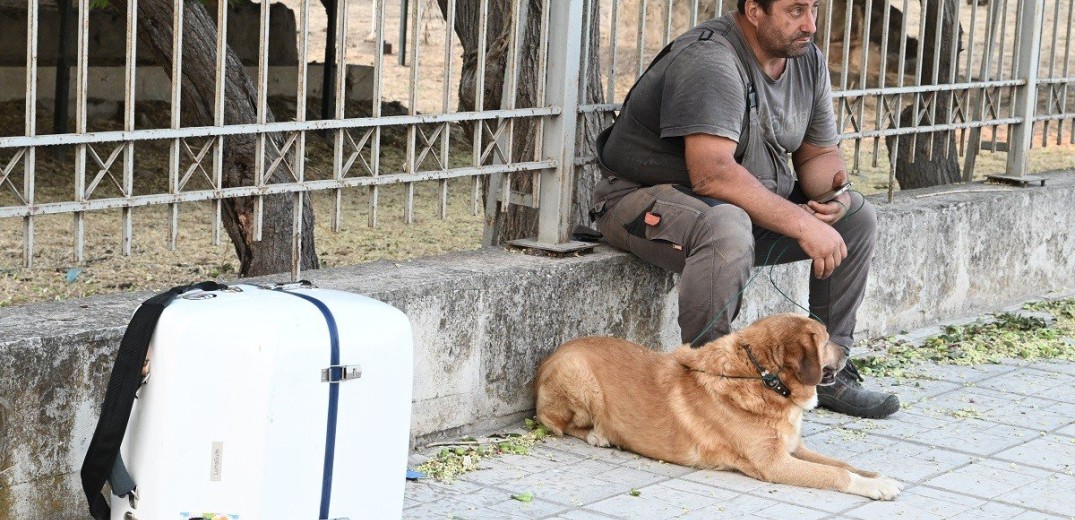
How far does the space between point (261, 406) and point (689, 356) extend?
80.8 inches

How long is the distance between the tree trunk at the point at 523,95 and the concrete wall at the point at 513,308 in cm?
44

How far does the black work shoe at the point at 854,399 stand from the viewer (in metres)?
5.70

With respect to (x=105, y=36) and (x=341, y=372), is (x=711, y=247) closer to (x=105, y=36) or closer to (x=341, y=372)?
(x=341, y=372)

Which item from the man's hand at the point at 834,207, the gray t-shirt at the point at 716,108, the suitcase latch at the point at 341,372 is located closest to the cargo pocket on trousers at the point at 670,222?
the gray t-shirt at the point at 716,108

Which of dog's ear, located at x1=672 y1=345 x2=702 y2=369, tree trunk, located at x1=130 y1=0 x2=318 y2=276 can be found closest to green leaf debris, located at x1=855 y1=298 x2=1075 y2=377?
dog's ear, located at x1=672 y1=345 x2=702 y2=369

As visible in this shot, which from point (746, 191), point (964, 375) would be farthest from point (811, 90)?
point (964, 375)

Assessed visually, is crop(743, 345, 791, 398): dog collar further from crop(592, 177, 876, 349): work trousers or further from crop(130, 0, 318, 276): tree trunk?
crop(130, 0, 318, 276): tree trunk

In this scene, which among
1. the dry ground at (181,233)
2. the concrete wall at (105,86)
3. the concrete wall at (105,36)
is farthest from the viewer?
the concrete wall at (105,36)

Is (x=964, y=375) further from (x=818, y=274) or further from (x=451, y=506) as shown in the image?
(x=451, y=506)

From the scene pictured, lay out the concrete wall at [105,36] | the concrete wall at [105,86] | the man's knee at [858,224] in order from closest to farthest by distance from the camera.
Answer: the man's knee at [858,224]
the concrete wall at [105,86]
the concrete wall at [105,36]

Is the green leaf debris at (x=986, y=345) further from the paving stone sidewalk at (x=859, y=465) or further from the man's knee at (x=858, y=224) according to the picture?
the man's knee at (x=858, y=224)

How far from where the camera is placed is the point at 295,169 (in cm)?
490

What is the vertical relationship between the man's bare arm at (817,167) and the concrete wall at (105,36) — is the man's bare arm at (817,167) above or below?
below

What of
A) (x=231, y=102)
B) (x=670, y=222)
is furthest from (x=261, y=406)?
(x=231, y=102)
